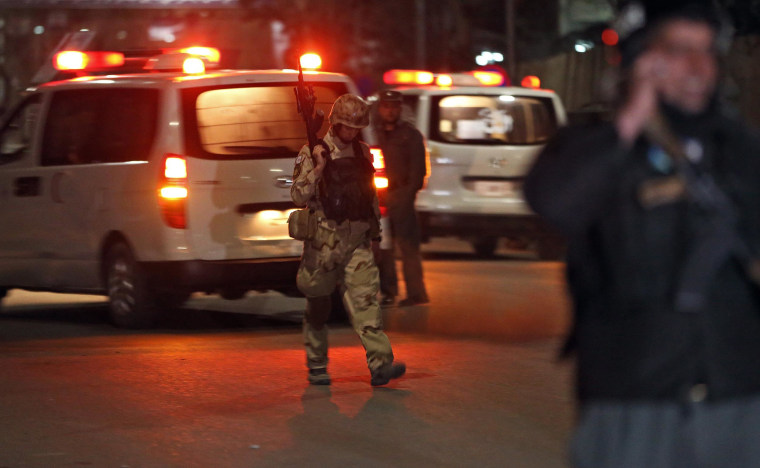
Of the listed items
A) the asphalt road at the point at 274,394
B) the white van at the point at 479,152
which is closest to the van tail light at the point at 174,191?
the asphalt road at the point at 274,394

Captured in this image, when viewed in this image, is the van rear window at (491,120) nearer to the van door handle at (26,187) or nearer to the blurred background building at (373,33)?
→ the van door handle at (26,187)

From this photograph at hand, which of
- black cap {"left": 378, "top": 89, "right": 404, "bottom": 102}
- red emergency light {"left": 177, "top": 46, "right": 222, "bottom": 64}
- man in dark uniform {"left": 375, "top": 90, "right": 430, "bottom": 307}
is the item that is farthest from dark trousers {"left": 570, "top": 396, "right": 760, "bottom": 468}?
red emergency light {"left": 177, "top": 46, "right": 222, "bottom": 64}

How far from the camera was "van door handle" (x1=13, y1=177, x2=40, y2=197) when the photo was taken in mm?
10398

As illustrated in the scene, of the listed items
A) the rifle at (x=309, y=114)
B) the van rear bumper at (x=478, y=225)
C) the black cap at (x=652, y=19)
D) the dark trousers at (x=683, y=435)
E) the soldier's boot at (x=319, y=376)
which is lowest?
the van rear bumper at (x=478, y=225)

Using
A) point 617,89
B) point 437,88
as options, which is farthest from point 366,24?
point 617,89

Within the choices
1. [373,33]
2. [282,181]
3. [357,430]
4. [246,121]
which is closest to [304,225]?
[357,430]

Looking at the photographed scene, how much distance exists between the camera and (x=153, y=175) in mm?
9328

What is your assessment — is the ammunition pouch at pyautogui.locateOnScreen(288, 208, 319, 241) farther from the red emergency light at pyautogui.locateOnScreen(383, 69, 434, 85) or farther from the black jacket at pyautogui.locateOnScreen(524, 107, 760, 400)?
the red emergency light at pyautogui.locateOnScreen(383, 69, 434, 85)

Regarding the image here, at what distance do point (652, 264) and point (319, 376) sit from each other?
4.67 metres

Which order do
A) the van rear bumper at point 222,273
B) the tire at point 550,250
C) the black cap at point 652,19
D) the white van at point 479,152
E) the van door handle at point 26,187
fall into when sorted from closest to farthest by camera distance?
the black cap at point 652,19 < the van rear bumper at point 222,273 < the van door handle at point 26,187 < the white van at point 479,152 < the tire at point 550,250

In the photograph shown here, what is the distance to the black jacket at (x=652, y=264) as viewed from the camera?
2859mm

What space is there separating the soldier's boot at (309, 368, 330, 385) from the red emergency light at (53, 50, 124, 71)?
4479 mm

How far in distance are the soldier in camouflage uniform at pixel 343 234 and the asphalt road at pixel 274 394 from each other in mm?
353

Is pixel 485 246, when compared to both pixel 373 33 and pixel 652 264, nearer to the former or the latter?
pixel 652 264
